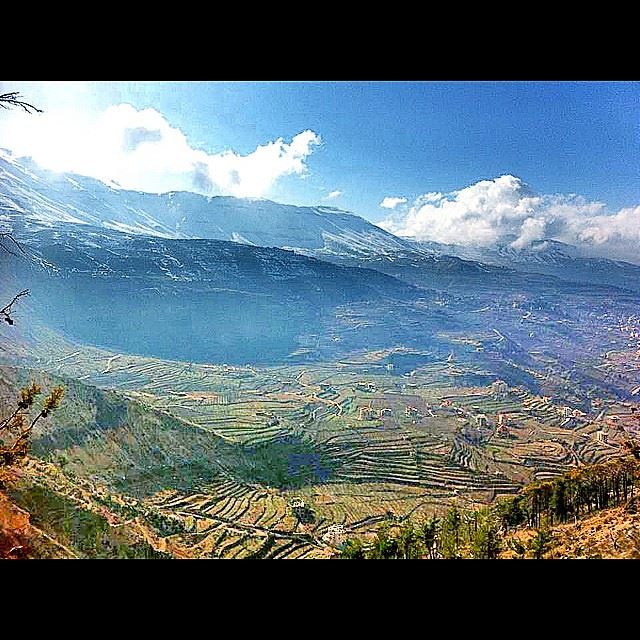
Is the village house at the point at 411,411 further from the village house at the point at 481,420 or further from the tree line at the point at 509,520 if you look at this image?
the tree line at the point at 509,520

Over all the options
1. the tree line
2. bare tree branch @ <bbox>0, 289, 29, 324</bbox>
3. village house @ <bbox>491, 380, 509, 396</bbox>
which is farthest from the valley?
bare tree branch @ <bbox>0, 289, 29, 324</bbox>

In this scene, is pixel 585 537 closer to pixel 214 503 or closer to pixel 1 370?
pixel 214 503

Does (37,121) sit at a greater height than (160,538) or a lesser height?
greater

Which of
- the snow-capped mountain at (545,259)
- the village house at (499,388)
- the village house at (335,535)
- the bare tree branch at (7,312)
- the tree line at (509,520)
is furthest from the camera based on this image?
the village house at (499,388)

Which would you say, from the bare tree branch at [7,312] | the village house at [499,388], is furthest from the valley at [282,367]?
the bare tree branch at [7,312]

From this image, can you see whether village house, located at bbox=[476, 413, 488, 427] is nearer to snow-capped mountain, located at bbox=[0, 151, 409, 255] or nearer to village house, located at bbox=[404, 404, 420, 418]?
village house, located at bbox=[404, 404, 420, 418]

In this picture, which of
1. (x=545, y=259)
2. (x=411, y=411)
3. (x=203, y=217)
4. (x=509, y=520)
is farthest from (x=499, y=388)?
(x=203, y=217)

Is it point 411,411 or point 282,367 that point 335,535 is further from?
point 282,367
